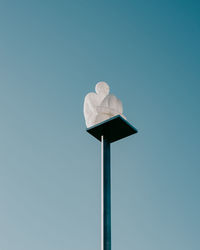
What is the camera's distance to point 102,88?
9.89 metres

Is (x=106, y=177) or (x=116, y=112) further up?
(x=116, y=112)

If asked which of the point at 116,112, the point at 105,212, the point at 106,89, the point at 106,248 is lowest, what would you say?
the point at 106,248

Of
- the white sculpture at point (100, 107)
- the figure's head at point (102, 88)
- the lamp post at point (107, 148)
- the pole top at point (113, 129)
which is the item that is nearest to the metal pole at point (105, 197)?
the lamp post at point (107, 148)

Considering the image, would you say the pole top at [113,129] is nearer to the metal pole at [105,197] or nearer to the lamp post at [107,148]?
the lamp post at [107,148]

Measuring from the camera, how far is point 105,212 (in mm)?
8125

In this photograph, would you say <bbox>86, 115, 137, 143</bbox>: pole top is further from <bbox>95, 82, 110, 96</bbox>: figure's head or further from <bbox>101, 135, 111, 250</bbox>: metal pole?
<bbox>95, 82, 110, 96</bbox>: figure's head

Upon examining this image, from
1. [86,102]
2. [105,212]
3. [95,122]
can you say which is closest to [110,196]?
[105,212]

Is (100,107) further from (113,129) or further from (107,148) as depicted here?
(107,148)

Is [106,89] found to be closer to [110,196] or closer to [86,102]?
[86,102]

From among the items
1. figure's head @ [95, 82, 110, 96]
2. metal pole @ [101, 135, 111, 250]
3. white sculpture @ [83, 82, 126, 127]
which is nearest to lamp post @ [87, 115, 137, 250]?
metal pole @ [101, 135, 111, 250]

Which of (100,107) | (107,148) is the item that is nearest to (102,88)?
(100,107)

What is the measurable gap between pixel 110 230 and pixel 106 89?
3816mm

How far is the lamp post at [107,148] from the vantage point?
7918 millimetres

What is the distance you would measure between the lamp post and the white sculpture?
10.7 inches
